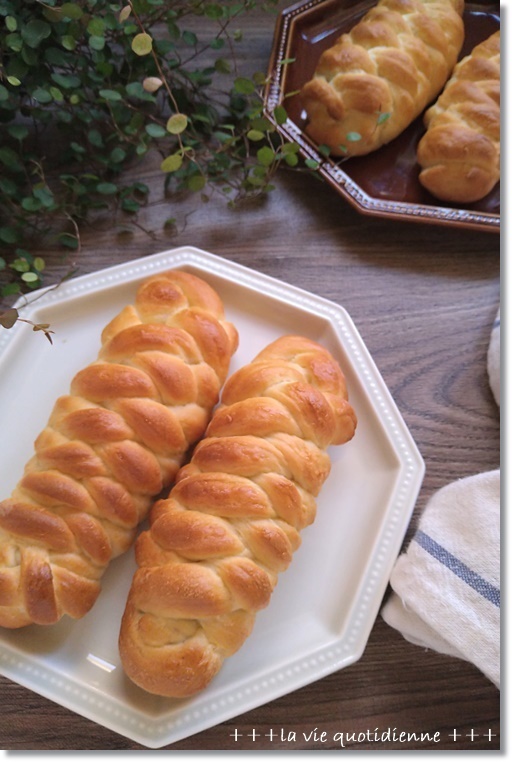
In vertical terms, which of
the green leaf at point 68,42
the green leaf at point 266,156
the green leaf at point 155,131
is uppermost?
the green leaf at point 68,42

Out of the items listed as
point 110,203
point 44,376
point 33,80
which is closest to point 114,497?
point 44,376

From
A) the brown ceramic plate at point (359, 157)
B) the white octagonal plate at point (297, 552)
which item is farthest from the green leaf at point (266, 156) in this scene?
the white octagonal plate at point (297, 552)

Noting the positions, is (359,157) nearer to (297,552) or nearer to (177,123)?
(177,123)

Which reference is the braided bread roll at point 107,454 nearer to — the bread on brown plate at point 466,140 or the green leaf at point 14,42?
the green leaf at point 14,42

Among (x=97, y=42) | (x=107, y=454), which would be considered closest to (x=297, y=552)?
(x=107, y=454)

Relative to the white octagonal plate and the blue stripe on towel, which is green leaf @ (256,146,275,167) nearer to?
the white octagonal plate

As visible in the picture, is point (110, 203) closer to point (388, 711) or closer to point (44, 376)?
point (44, 376)

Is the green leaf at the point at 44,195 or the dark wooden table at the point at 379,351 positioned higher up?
the green leaf at the point at 44,195
